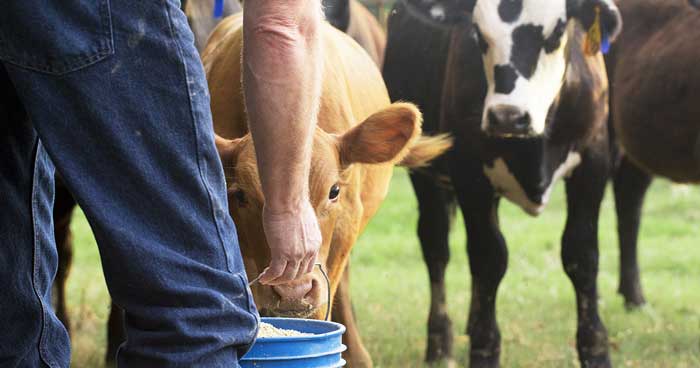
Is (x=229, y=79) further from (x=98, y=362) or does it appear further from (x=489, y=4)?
(x=98, y=362)

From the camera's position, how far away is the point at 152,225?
6.93ft

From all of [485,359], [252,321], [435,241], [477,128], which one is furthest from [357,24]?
[252,321]

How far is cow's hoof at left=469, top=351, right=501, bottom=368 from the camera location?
19.4ft

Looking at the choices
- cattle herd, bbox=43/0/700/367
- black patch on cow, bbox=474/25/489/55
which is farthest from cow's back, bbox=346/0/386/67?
black patch on cow, bbox=474/25/489/55

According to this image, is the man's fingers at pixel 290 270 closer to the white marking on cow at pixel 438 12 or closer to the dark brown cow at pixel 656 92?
the white marking on cow at pixel 438 12

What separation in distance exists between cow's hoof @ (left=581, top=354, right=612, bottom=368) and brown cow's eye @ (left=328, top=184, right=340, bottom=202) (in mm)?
2207

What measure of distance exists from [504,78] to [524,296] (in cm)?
298

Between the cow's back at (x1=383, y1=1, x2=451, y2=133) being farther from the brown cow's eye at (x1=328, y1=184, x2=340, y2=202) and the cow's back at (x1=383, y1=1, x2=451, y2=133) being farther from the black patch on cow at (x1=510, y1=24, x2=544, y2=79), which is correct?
the brown cow's eye at (x1=328, y1=184, x2=340, y2=202)

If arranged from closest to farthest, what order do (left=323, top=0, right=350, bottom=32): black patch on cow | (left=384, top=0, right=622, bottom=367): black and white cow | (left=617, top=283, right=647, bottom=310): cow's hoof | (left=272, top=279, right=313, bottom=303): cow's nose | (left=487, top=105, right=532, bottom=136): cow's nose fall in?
(left=272, top=279, right=313, bottom=303): cow's nose, (left=487, top=105, right=532, bottom=136): cow's nose, (left=384, top=0, right=622, bottom=367): black and white cow, (left=323, top=0, right=350, bottom=32): black patch on cow, (left=617, top=283, right=647, bottom=310): cow's hoof

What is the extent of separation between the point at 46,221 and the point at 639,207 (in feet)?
22.3

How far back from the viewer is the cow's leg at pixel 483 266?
599cm

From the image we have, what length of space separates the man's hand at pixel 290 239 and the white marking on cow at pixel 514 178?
379 cm

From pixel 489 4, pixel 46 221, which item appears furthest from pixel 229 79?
pixel 46 221

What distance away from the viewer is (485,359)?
5.93 meters
